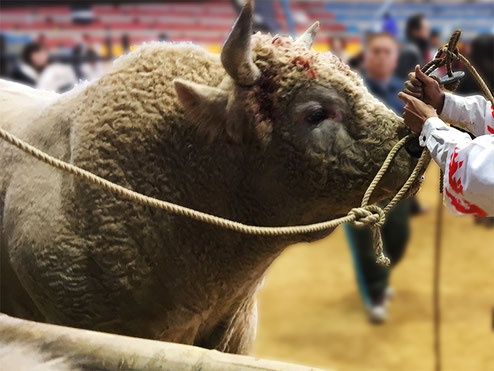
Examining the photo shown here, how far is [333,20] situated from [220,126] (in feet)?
29.0

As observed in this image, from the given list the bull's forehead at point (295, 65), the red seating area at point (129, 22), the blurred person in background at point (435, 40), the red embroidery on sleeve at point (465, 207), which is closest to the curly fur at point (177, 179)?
the bull's forehead at point (295, 65)

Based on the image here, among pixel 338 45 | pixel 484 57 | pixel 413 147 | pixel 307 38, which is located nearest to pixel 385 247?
pixel 484 57

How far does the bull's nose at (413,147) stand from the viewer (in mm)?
2193

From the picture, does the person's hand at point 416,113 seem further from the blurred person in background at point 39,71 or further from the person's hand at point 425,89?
the blurred person in background at point 39,71

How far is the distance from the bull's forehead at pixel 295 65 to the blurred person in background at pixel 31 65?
6.19 m

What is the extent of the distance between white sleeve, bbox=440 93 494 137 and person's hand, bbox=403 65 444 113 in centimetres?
3

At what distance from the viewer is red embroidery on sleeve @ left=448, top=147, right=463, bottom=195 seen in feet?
A: 6.43

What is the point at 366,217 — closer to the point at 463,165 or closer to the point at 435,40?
the point at 463,165

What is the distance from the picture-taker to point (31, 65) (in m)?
8.14

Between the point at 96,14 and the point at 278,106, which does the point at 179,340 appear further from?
the point at 96,14

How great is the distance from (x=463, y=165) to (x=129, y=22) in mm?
7375

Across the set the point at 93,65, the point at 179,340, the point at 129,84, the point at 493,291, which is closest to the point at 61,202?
the point at 129,84

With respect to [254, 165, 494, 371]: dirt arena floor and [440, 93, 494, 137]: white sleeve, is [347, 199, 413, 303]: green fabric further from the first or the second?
[440, 93, 494, 137]: white sleeve

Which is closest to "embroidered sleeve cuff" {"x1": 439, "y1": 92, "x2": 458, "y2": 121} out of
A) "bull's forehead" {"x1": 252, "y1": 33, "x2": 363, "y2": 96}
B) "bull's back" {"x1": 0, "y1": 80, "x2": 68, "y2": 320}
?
"bull's forehead" {"x1": 252, "y1": 33, "x2": 363, "y2": 96}
